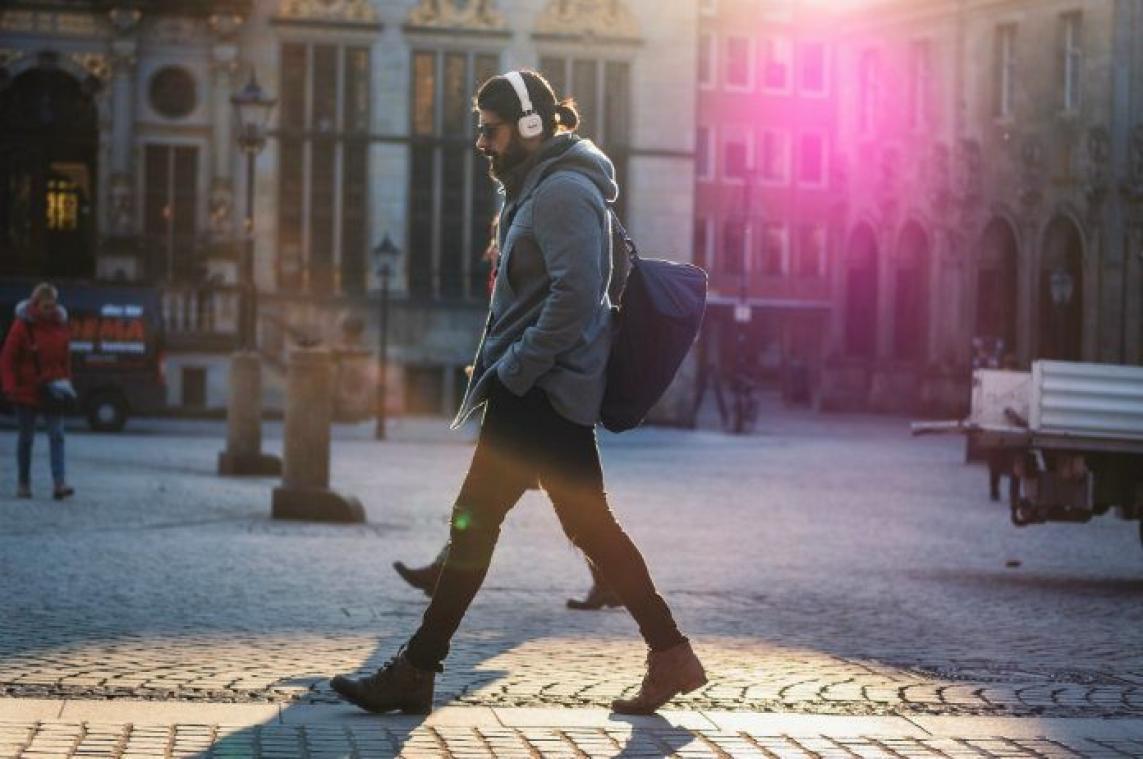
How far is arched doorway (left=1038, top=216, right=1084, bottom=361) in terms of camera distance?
1844 inches

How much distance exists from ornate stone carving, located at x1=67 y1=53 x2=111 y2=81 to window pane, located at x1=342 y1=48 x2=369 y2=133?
4.28 meters

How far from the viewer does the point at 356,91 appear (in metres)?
44.8

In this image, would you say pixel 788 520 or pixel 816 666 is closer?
pixel 816 666

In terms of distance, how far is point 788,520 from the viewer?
20359 mm

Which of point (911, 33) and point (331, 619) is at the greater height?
point (911, 33)

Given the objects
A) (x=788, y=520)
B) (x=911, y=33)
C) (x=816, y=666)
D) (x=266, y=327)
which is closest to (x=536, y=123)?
(x=816, y=666)

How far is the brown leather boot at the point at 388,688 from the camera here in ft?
25.4

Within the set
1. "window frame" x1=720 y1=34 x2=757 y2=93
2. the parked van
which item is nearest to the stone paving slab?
the parked van

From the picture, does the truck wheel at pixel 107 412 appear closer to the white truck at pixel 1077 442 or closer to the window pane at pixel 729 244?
the white truck at pixel 1077 442

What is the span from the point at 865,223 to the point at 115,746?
51.2m

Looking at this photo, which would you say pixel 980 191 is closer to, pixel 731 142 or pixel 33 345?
pixel 731 142

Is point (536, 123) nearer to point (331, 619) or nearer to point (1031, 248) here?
point (331, 619)

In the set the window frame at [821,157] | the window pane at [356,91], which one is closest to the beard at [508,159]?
the window pane at [356,91]

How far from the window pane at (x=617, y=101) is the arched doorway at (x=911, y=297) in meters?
11.0
